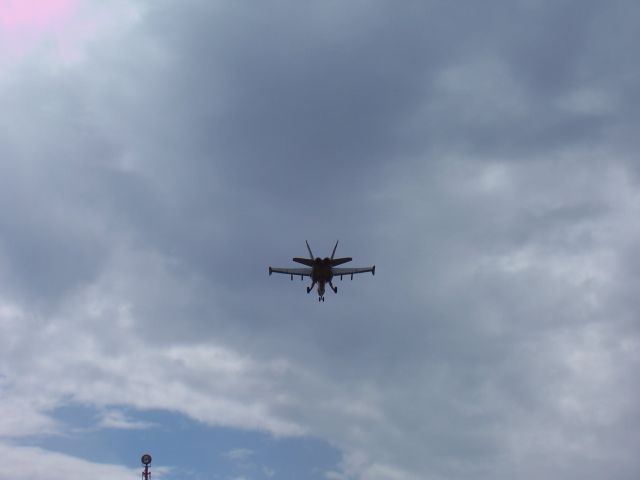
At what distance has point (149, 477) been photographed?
12912 centimetres

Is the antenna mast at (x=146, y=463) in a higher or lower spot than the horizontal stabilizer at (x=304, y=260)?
lower

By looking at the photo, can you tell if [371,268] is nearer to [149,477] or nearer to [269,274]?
[269,274]

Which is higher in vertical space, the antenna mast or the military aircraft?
the military aircraft

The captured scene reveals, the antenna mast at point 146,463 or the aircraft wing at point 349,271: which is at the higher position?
the aircraft wing at point 349,271

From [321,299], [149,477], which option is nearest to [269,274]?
[321,299]

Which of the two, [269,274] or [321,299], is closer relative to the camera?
[321,299]

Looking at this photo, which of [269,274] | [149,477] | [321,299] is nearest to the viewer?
[149,477]

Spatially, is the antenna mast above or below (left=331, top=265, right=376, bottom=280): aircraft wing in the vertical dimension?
below

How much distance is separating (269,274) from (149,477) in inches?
1729

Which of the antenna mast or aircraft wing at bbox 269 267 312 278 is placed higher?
aircraft wing at bbox 269 267 312 278

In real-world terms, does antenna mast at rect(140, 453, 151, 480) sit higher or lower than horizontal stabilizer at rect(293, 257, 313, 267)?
lower

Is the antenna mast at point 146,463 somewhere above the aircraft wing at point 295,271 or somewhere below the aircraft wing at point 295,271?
below

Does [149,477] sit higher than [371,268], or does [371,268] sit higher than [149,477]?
[371,268]

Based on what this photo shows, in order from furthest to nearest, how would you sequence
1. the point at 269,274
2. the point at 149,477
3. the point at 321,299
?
the point at 269,274 → the point at 321,299 → the point at 149,477
